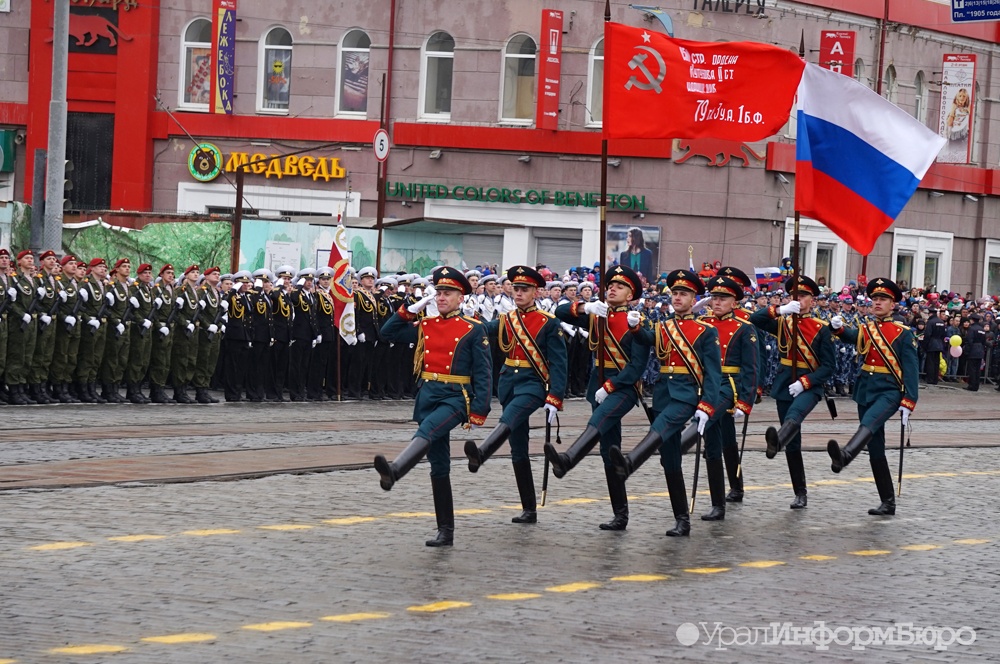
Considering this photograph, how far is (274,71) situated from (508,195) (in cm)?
622

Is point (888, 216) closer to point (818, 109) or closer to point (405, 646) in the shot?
point (818, 109)

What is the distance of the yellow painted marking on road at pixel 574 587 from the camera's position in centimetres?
923

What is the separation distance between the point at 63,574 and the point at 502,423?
12.3 ft

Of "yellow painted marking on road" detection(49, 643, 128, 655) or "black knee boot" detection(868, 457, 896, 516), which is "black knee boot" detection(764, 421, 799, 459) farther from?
"yellow painted marking on road" detection(49, 643, 128, 655)

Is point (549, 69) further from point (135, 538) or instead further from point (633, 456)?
point (135, 538)

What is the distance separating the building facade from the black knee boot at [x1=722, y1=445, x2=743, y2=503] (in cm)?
2207

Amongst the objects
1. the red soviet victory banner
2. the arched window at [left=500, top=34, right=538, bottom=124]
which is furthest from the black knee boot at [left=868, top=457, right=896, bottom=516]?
the arched window at [left=500, top=34, right=538, bottom=124]

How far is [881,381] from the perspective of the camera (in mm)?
13602

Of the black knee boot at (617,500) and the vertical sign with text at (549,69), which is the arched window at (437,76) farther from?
the black knee boot at (617,500)

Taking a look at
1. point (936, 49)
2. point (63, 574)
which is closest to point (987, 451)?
point (63, 574)

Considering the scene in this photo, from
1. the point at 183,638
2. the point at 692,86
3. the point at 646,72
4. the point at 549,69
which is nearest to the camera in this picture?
the point at 183,638

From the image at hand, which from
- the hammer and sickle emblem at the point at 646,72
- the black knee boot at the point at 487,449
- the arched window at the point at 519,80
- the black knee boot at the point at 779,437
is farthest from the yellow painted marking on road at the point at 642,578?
the arched window at the point at 519,80

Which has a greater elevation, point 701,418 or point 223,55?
point 223,55

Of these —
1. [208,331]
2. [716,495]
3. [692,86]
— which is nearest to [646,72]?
[692,86]
